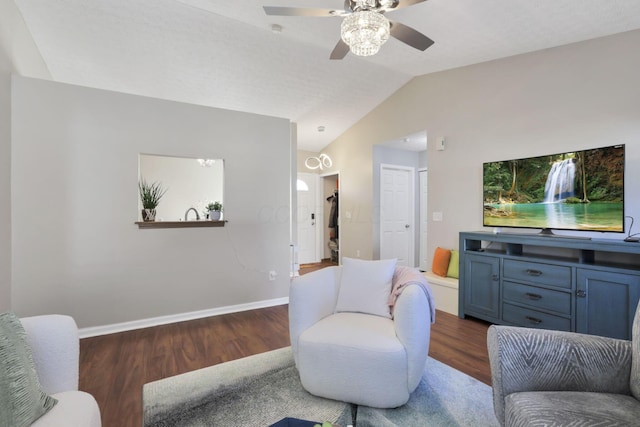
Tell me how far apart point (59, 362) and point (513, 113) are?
13.6ft

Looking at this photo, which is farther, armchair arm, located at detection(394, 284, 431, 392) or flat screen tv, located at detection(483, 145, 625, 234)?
flat screen tv, located at detection(483, 145, 625, 234)

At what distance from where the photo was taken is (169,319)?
3.11 metres

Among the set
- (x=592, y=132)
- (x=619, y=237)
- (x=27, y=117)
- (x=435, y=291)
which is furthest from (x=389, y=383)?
(x=27, y=117)

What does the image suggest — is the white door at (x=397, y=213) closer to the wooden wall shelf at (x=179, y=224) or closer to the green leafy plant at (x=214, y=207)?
the green leafy plant at (x=214, y=207)

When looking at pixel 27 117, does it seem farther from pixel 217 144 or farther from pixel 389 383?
pixel 389 383

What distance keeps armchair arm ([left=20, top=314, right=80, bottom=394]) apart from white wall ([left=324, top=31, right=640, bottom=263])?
3.77m

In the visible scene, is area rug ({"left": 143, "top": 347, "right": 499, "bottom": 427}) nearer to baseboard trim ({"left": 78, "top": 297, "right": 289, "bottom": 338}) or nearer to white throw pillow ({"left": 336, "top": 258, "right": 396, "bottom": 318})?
white throw pillow ({"left": 336, "top": 258, "right": 396, "bottom": 318})

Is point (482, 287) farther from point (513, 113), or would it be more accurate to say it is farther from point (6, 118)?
point (6, 118)

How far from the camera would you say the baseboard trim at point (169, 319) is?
280 centimetres

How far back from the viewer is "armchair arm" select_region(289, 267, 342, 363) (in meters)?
1.84

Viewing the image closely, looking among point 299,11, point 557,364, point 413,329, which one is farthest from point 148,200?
point 557,364

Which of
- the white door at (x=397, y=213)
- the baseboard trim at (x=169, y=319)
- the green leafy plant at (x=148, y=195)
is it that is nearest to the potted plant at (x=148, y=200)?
the green leafy plant at (x=148, y=195)

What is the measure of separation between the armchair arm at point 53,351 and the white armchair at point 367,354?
1.10 metres

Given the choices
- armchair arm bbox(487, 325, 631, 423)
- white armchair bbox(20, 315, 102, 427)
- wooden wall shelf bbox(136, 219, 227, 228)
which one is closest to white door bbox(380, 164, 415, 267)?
wooden wall shelf bbox(136, 219, 227, 228)
